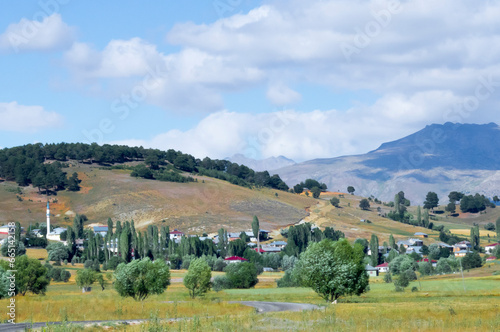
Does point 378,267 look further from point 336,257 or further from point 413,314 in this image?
point 413,314

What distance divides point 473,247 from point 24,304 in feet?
565

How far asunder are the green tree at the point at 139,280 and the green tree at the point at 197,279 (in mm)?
12365

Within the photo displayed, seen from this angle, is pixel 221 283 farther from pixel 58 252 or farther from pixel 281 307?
pixel 58 252

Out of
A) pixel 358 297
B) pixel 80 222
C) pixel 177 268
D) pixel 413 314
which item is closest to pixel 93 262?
pixel 177 268

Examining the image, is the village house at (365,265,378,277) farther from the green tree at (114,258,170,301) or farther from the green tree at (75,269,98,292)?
the green tree at (114,258,170,301)

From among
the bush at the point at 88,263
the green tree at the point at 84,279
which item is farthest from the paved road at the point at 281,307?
the bush at the point at 88,263

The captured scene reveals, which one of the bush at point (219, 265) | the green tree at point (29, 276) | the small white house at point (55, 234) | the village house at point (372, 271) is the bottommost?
the village house at point (372, 271)

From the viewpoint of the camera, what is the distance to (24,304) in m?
51.5

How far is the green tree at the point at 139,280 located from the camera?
249 feet

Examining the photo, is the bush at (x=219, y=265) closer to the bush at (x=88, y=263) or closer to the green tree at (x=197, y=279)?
the bush at (x=88, y=263)

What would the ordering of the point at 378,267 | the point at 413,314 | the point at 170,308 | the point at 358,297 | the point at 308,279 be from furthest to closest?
1. the point at 378,267
2. the point at 358,297
3. the point at 308,279
4. the point at 170,308
5. the point at 413,314

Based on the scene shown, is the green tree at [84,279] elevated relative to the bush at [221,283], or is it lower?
elevated

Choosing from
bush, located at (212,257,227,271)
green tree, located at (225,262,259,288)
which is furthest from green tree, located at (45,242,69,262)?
green tree, located at (225,262,259,288)

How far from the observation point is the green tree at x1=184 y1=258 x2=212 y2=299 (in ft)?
300
